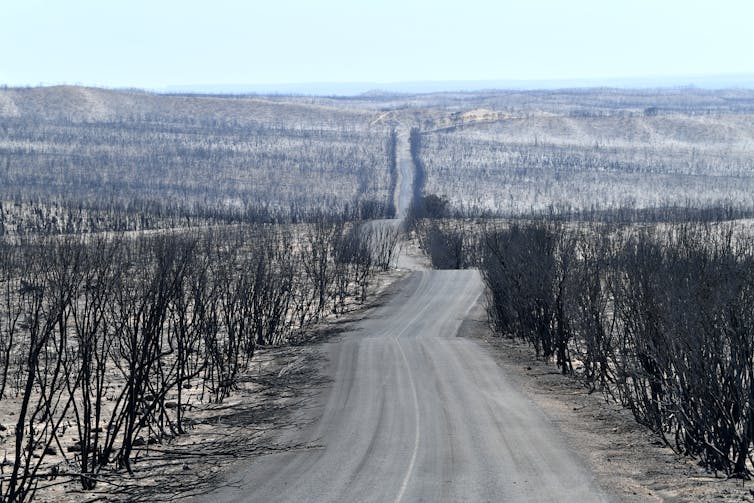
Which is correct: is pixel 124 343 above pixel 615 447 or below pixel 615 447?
below

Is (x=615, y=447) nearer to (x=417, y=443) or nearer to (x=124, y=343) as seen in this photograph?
(x=417, y=443)

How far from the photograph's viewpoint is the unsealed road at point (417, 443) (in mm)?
19766

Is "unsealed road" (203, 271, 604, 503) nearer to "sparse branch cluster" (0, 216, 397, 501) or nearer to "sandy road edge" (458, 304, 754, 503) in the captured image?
"sandy road edge" (458, 304, 754, 503)

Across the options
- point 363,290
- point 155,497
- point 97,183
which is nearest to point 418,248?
point 363,290

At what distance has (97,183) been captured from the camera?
197 metres

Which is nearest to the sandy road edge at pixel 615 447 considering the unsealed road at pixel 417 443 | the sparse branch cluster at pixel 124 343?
the unsealed road at pixel 417 443

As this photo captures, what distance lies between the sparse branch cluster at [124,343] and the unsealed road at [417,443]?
3629 mm

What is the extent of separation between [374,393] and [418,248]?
72176 mm

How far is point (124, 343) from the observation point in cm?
4078

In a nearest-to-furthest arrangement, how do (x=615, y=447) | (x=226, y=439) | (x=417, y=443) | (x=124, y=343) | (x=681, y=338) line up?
(x=681, y=338)
(x=417, y=443)
(x=615, y=447)
(x=226, y=439)
(x=124, y=343)

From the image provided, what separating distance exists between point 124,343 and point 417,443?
2034cm

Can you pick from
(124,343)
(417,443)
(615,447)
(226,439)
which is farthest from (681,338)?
(124,343)

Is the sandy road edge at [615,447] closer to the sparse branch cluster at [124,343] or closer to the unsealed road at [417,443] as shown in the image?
the unsealed road at [417,443]

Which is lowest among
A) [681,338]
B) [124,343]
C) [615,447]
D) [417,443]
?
[124,343]
